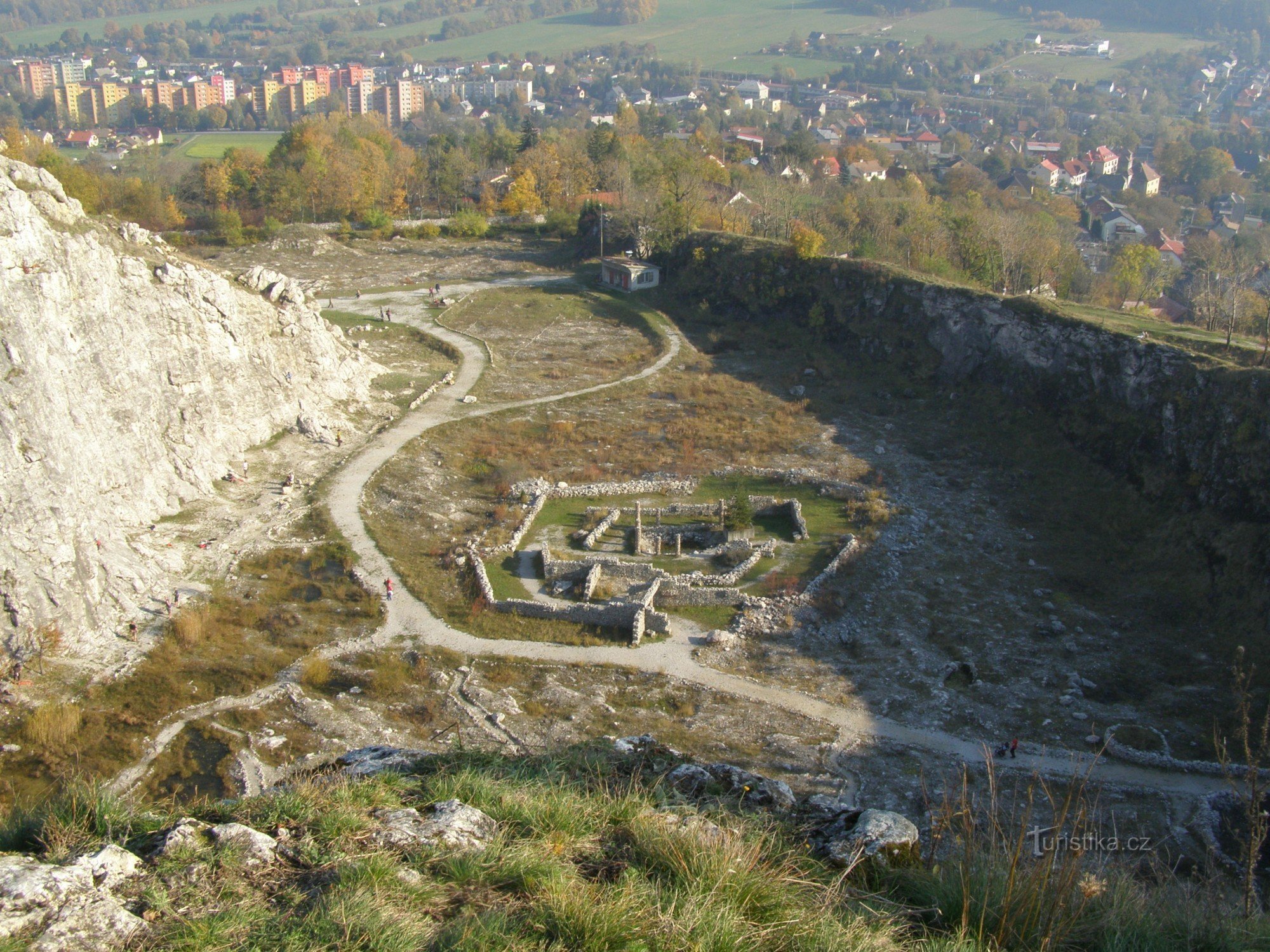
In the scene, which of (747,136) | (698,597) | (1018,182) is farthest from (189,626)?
(747,136)

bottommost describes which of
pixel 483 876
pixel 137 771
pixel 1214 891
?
pixel 137 771

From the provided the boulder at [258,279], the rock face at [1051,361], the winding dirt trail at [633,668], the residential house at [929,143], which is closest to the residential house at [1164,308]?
the rock face at [1051,361]

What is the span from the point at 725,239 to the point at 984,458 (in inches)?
1230

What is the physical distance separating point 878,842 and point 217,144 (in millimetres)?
177971

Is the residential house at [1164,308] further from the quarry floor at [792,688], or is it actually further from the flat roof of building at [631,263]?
the quarry floor at [792,688]

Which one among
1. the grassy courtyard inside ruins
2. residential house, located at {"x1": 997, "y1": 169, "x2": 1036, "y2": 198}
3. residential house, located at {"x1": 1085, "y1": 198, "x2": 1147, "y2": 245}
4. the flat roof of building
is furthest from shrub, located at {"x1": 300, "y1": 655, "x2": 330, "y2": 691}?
residential house, located at {"x1": 997, "y1": 169, "x2": 1036, "y2": 198}

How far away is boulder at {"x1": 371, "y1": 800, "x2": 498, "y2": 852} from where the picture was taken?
9.82 metres

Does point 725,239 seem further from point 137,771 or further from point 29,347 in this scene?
point 137,771

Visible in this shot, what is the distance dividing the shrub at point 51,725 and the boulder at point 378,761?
43.6 ft

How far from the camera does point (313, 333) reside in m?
44.9

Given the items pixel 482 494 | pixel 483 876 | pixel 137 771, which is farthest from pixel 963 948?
pixel 482 494

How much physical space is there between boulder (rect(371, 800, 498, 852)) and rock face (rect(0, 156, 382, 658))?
20162 millimetres

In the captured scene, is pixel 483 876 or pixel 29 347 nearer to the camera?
pixel 483 876

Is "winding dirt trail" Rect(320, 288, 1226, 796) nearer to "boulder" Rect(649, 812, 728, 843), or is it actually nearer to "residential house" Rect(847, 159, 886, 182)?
"boulder" Rect(649, 812, 728, 843)
